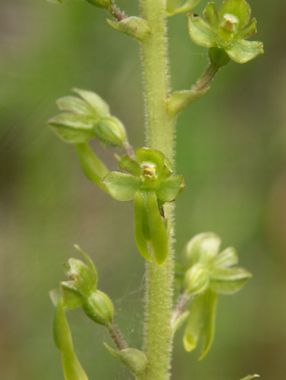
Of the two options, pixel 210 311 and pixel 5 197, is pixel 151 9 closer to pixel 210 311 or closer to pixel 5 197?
pixel 210 311

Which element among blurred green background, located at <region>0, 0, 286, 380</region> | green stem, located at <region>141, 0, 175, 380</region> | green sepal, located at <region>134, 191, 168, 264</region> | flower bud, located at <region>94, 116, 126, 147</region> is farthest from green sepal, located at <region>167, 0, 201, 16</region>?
blurred green background, located at <region>0, 0, 286, 380</region>

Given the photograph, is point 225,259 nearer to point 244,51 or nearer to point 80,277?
point 80,277

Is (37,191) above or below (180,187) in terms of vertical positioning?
above

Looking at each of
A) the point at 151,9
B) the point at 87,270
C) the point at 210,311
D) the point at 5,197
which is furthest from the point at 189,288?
the point at 5,197

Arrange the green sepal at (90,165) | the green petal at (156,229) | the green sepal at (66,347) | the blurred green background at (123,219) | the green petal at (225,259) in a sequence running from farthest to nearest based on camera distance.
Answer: the blurred green background at (123,219), the green petal at (225,259), the green sepal at (90,165), the green sepal at (66,347), the green petal at (156,229)

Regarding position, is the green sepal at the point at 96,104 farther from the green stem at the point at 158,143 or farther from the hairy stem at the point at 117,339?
the hairy stem at the point at 117,339

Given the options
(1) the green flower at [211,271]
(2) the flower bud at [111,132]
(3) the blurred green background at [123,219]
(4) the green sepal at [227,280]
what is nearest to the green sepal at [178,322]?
(1) the green flower at [211,271]
